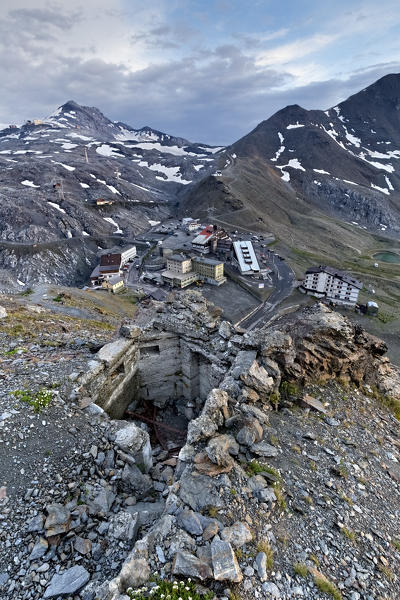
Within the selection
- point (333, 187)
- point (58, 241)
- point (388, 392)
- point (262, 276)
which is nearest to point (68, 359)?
point (388, 392)

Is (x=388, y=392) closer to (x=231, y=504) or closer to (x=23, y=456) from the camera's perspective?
(x=231, y=504)

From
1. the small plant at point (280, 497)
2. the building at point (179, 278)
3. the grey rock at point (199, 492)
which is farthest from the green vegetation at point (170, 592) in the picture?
the building at point (179, 278)

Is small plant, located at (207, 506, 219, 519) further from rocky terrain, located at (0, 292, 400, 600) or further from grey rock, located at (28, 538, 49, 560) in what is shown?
grey rock, located at (28, 538, 49, 560)

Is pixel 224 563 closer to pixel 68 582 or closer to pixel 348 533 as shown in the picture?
pixel 68 582

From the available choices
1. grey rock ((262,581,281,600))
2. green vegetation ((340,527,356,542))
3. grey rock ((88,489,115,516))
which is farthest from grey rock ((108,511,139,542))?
green vegetation ((340,527,356,542))

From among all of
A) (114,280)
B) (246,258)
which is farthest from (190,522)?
(246,258)
